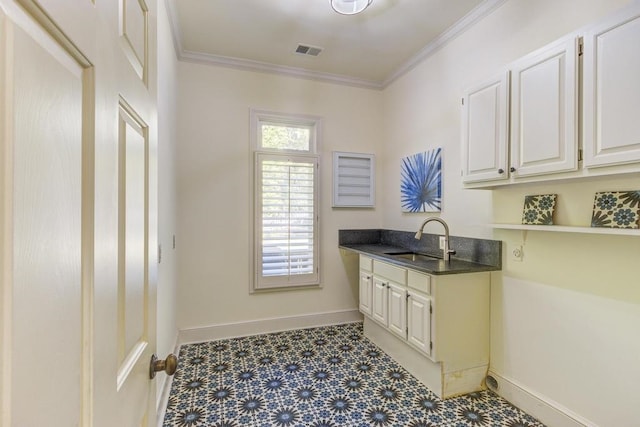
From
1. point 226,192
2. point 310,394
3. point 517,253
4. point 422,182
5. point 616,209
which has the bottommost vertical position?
point 310,394

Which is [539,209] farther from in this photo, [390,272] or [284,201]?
[284,201]

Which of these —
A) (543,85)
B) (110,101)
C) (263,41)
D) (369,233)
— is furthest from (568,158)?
(263,41)

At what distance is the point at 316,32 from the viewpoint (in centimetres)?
283

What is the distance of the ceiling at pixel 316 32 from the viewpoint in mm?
2480

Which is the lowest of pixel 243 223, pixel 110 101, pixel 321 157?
pixel 243 223

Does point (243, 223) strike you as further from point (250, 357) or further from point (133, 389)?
point (133, 389)

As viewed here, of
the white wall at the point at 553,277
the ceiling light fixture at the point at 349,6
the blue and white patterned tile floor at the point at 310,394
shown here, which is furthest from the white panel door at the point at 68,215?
the white wall at the point at 553,277

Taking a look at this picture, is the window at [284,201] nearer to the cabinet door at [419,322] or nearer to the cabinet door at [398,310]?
the cabinet door at [398,310]

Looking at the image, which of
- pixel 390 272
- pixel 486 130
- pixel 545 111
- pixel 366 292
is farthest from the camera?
pixel 366 292

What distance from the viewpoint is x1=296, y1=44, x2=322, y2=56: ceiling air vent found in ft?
10.1

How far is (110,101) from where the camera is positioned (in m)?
0.61

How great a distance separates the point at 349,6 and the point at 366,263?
2.26 metres

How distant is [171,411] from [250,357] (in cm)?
85

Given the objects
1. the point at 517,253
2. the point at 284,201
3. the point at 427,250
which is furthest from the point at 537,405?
the point at 284,201
